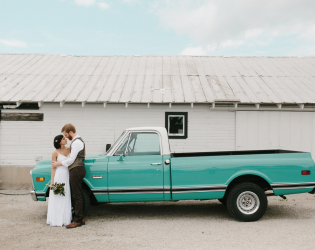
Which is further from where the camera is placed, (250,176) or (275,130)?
(275,130)

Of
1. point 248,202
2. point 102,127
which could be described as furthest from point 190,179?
point 102,127

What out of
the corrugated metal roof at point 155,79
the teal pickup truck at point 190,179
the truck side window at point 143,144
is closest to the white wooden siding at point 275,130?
the corrugated metal roof at point 155,79

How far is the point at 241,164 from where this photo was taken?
5.61 metres

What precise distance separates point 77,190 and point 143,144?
5.20 ft

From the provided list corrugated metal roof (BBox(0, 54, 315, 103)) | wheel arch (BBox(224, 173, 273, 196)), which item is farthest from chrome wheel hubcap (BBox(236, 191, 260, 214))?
corrugated metal roof (BBox(0, 54, 315, 103))

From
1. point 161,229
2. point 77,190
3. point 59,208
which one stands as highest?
point 77,190

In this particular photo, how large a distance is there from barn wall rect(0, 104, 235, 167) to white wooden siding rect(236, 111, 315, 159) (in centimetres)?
39

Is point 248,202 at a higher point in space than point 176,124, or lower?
lower

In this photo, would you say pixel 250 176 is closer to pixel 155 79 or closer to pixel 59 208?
pixel 59 208

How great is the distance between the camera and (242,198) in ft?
Result: 18.4

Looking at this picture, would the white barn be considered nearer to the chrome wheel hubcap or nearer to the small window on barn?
the small window on barn

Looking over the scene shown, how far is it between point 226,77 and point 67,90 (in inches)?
240

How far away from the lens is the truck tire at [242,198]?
18.1ft

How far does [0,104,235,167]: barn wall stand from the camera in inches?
380
